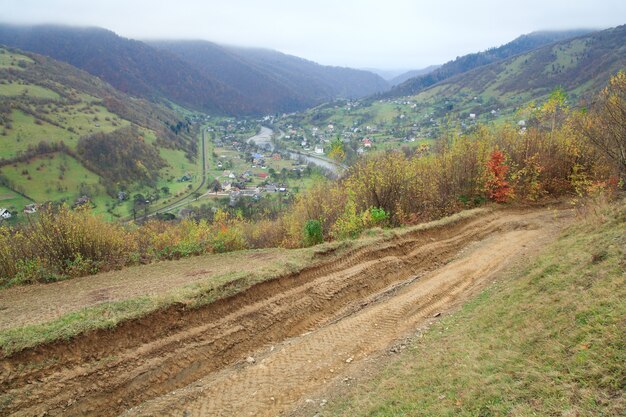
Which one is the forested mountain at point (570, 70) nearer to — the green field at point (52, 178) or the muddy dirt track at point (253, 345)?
the green field at point (52, 178)

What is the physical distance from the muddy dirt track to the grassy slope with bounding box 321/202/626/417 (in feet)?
6.13

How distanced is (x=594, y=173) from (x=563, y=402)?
26189mm

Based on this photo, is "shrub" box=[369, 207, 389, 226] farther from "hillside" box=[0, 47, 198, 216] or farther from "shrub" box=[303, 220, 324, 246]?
"hillside" box=[0, 47, 198, 216]

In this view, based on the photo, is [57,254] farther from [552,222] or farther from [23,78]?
[23,78]

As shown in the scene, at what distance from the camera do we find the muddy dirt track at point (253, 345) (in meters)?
9.45

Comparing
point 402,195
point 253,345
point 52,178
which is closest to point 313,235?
point 402,195

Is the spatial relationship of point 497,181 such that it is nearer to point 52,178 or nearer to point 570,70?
point 52,178

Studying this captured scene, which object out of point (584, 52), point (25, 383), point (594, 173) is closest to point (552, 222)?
point (594, 173)

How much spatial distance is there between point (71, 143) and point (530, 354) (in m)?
128

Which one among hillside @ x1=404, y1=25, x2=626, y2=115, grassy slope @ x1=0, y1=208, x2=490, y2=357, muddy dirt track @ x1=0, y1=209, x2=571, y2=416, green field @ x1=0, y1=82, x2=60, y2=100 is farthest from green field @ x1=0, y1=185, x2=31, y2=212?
hillside @ x1=404, y1=25, x2=626, y2=115

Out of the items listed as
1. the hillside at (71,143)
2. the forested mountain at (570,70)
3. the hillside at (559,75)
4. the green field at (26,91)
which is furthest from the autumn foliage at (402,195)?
the forested mountain at (570,70)

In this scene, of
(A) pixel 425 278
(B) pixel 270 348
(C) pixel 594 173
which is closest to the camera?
(B) pixel 270 348

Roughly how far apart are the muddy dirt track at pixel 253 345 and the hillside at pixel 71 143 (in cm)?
8559

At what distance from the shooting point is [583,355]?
260 inches
